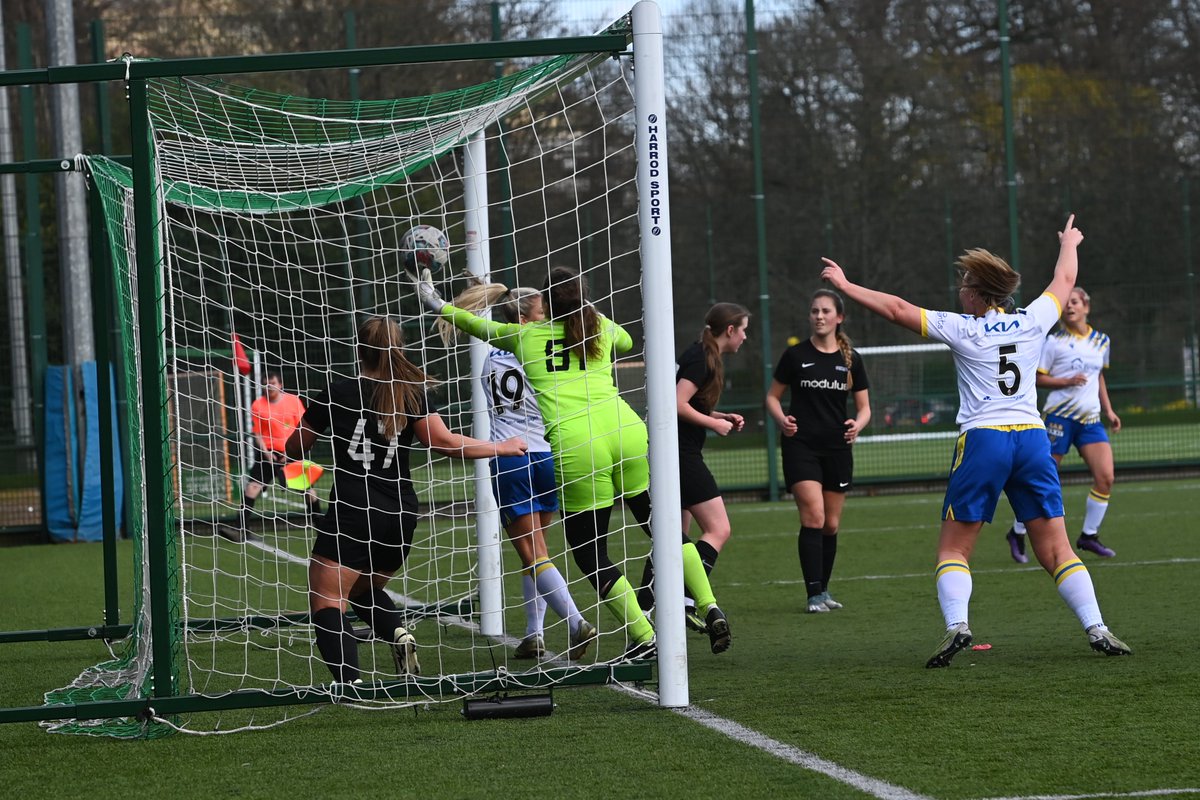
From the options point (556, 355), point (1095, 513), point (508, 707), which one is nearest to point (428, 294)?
point (556, 355)

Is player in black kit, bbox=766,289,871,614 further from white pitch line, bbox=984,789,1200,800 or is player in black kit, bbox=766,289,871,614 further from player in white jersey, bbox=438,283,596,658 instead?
white pitch line, bbox=984,789,1200,800

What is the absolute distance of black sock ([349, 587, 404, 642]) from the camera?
645 centimetres

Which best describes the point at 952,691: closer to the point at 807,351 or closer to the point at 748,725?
the point at 748,725

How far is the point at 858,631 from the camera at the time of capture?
7.63 meters

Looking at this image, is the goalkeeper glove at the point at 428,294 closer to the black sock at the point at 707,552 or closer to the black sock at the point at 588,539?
the black sock at the point at 588,539

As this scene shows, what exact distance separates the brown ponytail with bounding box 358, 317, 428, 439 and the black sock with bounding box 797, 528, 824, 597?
333 cm

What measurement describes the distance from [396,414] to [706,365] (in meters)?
2.42

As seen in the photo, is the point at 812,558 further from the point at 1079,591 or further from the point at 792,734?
the point at 792,734

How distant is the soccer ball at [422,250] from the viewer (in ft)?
23.4

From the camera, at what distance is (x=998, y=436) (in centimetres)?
631

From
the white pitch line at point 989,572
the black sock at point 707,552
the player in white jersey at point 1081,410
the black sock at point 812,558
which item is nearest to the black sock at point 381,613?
the black sock at point 707,552

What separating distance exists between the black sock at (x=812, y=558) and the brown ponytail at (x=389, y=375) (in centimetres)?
333

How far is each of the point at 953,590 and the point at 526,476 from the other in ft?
7.22

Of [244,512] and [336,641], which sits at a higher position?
[244,512]
